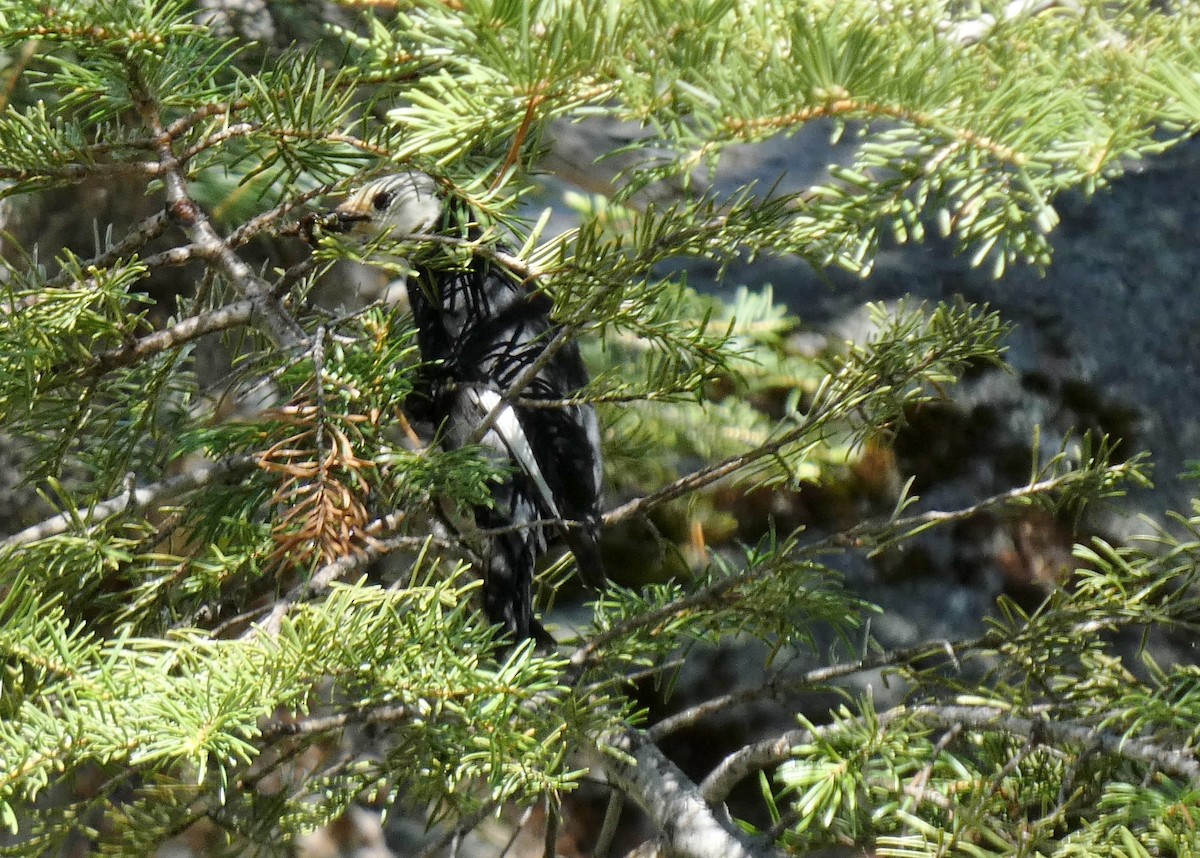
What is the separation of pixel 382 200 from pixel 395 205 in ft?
0.10

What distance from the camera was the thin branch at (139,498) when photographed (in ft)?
2.16

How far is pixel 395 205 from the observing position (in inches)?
37.1

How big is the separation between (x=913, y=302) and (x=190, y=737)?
5.92ft

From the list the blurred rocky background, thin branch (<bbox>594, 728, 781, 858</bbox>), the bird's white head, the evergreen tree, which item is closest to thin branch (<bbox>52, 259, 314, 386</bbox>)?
the evergreen tree

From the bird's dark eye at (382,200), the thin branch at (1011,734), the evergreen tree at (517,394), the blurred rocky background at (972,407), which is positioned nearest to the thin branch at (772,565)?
the evergreen tree at (517,394)

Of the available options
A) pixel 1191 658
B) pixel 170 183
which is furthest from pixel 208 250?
pixel 1191 658

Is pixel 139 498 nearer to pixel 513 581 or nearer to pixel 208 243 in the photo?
pixel 208 243

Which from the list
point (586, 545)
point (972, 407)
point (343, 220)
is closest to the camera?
point (343, 220)

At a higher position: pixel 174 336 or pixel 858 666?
pixel 174 336

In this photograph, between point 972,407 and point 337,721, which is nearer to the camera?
point 337,721

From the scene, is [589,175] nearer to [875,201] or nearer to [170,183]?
[170,183]

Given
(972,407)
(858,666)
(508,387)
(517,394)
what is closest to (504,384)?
(508,387)

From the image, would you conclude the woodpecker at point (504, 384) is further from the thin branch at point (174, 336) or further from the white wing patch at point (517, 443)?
the thin branch at point (174, 336)

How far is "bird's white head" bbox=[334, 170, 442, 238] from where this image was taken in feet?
2.91
